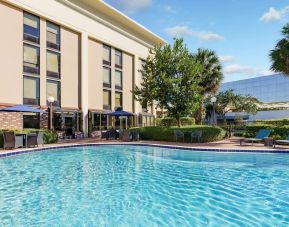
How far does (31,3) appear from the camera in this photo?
73.3 ft

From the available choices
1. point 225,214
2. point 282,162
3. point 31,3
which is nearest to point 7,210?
point 225,214

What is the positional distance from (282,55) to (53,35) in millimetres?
18715

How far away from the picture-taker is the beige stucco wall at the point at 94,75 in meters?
28.8

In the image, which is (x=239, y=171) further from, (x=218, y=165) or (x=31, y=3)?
(x=31, y=3)

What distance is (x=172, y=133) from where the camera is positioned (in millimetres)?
20828

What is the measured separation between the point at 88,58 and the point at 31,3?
7822 mm

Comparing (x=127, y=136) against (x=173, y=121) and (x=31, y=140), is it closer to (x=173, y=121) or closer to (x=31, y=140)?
(x=31, y=140)

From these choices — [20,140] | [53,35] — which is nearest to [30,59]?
[53,35]

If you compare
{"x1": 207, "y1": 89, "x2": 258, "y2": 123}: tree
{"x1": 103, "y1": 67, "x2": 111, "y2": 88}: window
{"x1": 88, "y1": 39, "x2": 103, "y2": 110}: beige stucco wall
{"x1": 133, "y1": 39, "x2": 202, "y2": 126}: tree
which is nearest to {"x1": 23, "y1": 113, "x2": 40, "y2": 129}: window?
{"x1": 88, "y1": 39, "x2": 103, "y2": 110}: beige stucco wall

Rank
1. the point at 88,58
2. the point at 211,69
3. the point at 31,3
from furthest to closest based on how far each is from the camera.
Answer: the point at 211,69, the point at 88,58, the point at 31,3

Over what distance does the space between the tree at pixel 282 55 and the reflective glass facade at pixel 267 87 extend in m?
38.1

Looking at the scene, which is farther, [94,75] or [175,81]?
[94,75]

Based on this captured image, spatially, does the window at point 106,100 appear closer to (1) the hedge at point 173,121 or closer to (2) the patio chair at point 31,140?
(1) the hedge at point 173,121

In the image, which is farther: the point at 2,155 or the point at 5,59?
the point at 5,59
